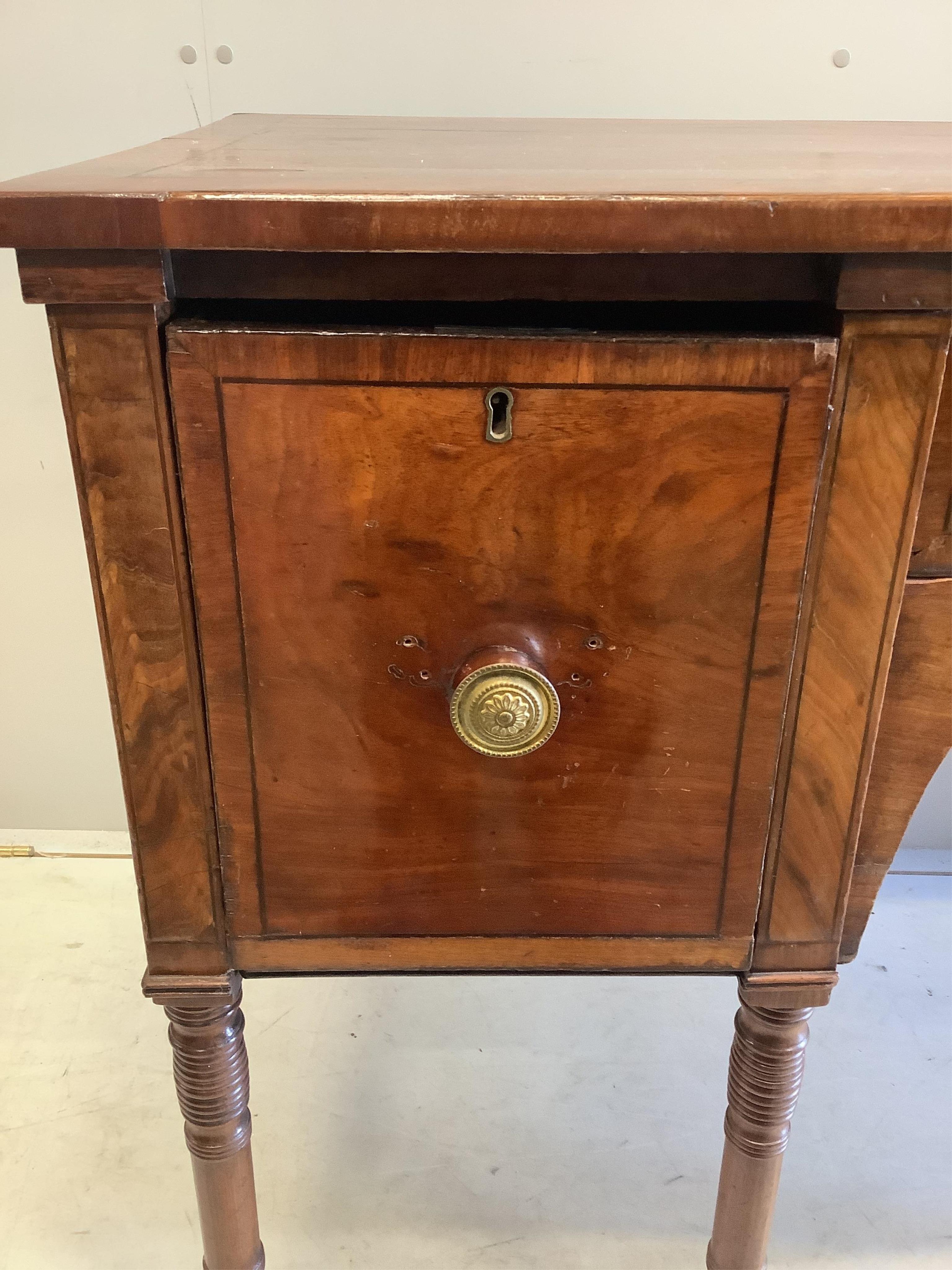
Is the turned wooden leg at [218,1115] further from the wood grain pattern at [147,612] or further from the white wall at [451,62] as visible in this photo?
the white wall at [451,62]

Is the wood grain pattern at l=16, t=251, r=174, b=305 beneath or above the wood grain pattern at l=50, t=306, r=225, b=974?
above

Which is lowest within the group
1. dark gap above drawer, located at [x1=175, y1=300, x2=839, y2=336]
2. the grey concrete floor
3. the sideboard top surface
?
the grey concrete floor

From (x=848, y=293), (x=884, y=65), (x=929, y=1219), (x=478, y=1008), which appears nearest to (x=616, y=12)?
(x=884, y=65)

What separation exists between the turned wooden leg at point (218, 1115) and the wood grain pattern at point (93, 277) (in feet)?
1.34

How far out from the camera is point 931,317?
503 mm

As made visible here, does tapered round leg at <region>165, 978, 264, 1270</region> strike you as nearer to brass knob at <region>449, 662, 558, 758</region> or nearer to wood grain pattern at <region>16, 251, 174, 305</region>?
brass knob at <region>449, 662, 558, 758</region>

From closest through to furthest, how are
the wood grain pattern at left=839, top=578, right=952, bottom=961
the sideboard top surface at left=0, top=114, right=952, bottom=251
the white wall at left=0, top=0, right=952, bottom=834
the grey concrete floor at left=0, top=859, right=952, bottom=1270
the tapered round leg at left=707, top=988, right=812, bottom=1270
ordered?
1. the sideboard top surface at left=0, top=114, right=952, bottom=251
2. the wood grain pattern at left=839, top=578, right=952, bottom=961
3. the tapered round leg at left=707, top=988, right=812, bottom=1270
4. the grey concrete floor at left=0, top=859, right=952, bottom=1270
5. the white wall at left=0, top=0, right=952, bottom=834

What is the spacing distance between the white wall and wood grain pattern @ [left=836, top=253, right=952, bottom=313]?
0.63 metres

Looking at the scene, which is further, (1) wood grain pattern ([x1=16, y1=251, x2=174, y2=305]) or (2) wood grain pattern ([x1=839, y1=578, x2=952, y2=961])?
(2) wood grain pattern ([x1=839, y1=578, x2=952, y2=961])

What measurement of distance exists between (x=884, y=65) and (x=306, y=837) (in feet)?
2.99

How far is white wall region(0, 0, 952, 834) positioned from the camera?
3.26ft

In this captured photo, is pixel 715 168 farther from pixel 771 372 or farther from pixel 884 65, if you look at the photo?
pixel 884 65

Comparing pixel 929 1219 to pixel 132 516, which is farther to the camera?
pixel 929 1219

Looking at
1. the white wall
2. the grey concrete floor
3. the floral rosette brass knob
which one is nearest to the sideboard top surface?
the floral rosette brass knob
